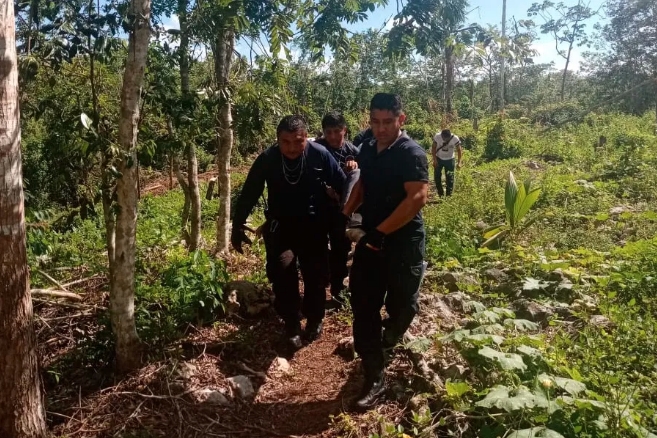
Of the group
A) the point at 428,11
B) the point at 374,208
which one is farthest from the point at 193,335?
the point at 428,11

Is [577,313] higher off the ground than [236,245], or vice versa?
[236,245]

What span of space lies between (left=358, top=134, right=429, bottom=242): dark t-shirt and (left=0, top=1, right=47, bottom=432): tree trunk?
1.91m

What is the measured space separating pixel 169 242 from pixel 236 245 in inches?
155

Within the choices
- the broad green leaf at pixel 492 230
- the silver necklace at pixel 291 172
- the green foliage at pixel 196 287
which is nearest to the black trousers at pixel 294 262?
the silver necklace at pixel 291 172

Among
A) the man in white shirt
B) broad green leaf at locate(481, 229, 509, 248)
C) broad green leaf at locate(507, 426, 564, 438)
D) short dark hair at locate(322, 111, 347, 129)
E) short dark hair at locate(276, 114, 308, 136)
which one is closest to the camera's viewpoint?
broad green leaf at locate(507, 426, 564, 438)

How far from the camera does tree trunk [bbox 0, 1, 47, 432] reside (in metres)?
2.23

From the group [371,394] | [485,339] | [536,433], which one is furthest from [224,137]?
[536,433]

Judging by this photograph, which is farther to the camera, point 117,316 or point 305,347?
point 305,347

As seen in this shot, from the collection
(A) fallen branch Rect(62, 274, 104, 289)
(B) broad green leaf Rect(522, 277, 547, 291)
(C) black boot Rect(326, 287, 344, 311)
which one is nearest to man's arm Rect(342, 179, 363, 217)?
(C) black boot Rect(326, 287, 344, 311)

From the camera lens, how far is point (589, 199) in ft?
23.9

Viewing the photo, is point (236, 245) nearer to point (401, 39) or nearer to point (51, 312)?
point (51, 312)

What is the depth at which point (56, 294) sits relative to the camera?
A: 4059mm

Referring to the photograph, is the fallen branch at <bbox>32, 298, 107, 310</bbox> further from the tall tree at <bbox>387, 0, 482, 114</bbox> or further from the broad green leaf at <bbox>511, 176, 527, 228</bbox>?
the broad green leaf at <bbox>511, 176, 527, 228</bbox>

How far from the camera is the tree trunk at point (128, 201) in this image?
2832mm
